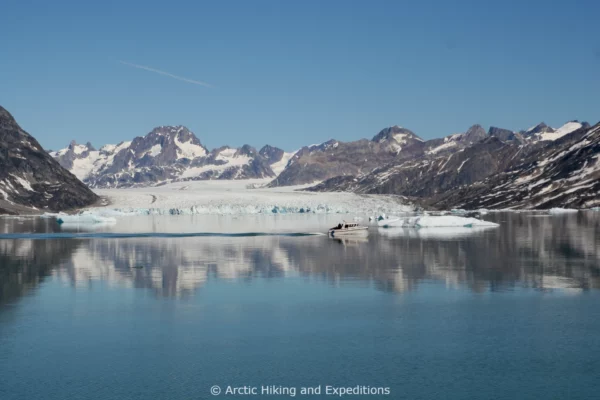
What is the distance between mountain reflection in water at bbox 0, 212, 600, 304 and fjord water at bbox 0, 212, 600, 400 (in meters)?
0.39

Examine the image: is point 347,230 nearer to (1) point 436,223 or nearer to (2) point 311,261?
(1) point 436,223

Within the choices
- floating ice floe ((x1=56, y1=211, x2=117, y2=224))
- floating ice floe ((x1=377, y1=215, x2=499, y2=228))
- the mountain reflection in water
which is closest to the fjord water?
the mountain reflection in water

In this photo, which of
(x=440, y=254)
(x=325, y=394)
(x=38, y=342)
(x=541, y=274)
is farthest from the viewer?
(x=440, y=254)

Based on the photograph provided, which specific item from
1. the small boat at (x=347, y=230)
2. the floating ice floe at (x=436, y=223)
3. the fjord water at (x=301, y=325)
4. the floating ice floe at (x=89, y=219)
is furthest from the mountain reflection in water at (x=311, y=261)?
the floating ice floe at (x=89, y=219)

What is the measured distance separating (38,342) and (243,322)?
11.5 metres

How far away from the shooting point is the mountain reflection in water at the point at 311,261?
57.2 meters

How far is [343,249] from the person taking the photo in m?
87.5

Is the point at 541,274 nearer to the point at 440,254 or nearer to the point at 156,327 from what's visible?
the point at 440,254

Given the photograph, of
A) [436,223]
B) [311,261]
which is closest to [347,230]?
[436,223]

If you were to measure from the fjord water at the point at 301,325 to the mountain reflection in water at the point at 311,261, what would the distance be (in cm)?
39

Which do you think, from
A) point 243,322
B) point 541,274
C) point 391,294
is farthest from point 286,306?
point 541,274

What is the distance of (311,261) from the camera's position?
73000mm

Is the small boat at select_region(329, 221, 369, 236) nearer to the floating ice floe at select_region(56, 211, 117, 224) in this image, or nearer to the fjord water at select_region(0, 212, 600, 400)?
the fjord water at select_region(0, 212, 600, 400)

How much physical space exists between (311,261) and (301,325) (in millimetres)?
32157
